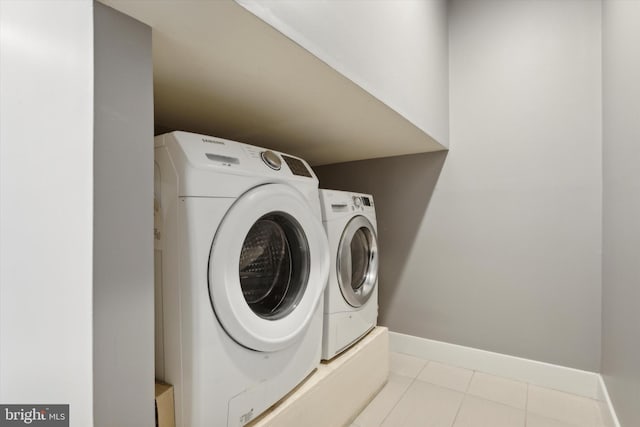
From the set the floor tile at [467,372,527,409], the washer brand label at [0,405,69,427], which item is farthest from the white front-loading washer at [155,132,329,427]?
the floor tile at [467,372,527,409]

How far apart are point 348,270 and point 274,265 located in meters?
0.45

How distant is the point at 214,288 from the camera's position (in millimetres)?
822

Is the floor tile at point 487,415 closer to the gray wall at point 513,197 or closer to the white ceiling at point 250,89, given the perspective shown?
the gray wall at point 513,197

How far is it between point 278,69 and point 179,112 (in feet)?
1.97

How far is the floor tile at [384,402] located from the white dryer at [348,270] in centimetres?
Answer: 31

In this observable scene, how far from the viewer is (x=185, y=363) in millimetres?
799

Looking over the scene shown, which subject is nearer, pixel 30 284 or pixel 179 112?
pixel 30 284

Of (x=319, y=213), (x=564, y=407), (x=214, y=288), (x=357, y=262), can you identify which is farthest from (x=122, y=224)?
(x=564, y=407)

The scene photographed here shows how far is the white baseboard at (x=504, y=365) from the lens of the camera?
1.54 meters

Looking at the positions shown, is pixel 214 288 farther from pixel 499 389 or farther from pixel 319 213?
pixel 499 389

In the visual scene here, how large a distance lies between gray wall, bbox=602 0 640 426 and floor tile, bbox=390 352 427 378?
861mm

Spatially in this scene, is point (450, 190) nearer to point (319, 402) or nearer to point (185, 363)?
point (319, 402)

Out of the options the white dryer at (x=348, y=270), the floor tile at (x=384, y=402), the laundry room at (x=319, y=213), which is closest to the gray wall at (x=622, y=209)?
the laundry room at (x=319, y=213)

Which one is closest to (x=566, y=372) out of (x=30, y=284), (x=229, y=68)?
(x=229, y=68)
